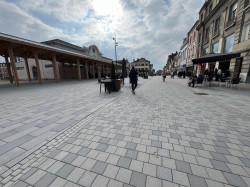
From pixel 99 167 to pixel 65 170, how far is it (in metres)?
0.53

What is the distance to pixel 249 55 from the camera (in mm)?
10133

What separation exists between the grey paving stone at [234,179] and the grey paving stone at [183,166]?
18.6 inches

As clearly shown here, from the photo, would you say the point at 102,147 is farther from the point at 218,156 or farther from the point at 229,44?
the point at 229,44

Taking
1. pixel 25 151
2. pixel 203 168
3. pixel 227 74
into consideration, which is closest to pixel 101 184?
pixel 203 168

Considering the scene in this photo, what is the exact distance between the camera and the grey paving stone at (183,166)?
1.70 meters

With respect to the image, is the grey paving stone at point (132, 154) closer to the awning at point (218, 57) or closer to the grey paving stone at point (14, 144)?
the grey paving stone at point (14, 144)

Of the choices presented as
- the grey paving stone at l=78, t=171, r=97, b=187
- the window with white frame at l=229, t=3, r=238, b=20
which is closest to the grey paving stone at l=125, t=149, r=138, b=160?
the grey paving stone at l=78, t=171, r=97, b=187

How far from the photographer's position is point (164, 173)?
1.66m

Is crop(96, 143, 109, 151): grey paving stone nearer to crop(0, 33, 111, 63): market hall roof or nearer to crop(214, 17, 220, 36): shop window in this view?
crop(0, 33, 111, 63): market hall roof

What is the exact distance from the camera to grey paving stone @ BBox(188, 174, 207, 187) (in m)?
1.47

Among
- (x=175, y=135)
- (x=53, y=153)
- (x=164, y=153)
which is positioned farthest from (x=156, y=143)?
(x=53, y=153)

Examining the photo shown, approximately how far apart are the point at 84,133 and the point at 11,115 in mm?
3369

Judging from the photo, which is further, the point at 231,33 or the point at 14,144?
the point at 231,33

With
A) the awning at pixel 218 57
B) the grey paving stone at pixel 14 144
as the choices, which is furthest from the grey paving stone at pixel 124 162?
the awning at pixel 218 57
